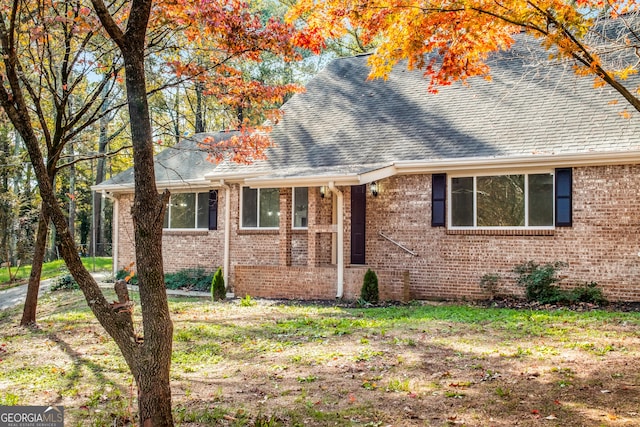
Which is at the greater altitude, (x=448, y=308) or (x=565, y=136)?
(x=565, y=136)

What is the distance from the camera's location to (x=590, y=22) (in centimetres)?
643

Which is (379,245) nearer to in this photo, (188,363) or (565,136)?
(565,136)

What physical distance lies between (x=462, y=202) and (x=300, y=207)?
4.15 metres

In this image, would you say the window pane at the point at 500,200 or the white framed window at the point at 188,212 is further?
the white framed window at the point at 188,212

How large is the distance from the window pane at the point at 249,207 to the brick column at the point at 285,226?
165 centimetres

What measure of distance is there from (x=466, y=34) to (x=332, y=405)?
15.6 ft

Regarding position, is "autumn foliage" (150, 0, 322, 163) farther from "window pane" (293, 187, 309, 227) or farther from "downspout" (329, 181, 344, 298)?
"window pane" (293, 187, 309, 227)

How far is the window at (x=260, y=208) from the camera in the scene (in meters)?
14.8

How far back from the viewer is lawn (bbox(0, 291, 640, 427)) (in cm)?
482

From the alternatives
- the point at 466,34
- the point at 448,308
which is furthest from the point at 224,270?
the point at 466,34

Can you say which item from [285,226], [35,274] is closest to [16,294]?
[35,274]

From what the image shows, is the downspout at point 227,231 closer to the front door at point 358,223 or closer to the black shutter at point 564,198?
the front door at point 358,223

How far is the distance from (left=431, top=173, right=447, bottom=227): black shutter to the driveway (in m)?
10.4

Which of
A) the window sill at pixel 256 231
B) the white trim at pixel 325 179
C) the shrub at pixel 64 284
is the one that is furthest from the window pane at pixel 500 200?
the shrub at pixel 64 284
